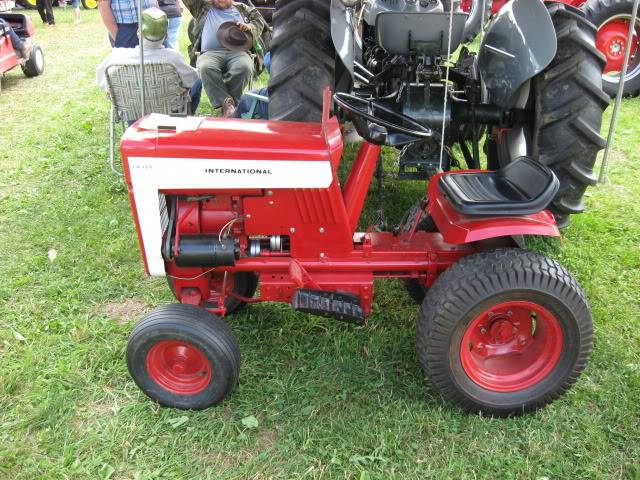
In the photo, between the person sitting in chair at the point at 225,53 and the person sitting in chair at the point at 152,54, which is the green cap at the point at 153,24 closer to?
the person sitting in chair at the point at 152,54

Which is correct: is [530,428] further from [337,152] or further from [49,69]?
[49,69]

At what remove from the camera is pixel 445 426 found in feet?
7.97

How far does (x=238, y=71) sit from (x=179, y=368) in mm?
3743

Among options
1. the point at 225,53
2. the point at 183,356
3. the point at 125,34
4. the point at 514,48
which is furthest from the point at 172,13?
the point at 183,356

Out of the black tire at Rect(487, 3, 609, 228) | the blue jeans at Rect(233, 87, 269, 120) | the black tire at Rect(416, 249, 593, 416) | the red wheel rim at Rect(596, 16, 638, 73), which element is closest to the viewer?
the black tire at Rect(416, 249, 593, 416)

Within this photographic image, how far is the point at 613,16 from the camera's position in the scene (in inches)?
265

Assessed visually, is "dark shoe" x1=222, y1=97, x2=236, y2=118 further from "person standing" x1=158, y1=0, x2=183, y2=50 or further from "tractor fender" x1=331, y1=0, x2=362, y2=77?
"tractor fender" x1=331, y1=0, x2=362, y2=77

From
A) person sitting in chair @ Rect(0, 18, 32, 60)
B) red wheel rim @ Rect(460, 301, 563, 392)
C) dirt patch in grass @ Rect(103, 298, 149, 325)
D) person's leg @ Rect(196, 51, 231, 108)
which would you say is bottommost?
person sitting in chair @ Rect(0, 18, 32, 60)

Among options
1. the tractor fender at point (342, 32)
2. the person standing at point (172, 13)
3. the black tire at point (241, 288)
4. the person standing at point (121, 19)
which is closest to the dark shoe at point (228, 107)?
the person standing at point (121, 19)

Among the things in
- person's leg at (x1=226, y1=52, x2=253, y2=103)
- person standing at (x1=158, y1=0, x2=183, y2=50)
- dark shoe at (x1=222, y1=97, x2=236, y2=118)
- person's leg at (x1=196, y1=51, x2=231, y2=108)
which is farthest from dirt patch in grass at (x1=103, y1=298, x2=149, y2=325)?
person standing at (x1=158, y1=0, x2=183, y2=50)

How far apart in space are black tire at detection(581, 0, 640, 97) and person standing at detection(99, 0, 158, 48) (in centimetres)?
484

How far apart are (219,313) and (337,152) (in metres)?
0.88

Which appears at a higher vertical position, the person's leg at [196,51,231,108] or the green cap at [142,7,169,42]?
the green cap at [142,7,169,42]

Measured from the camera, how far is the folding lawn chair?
4.52 meters
